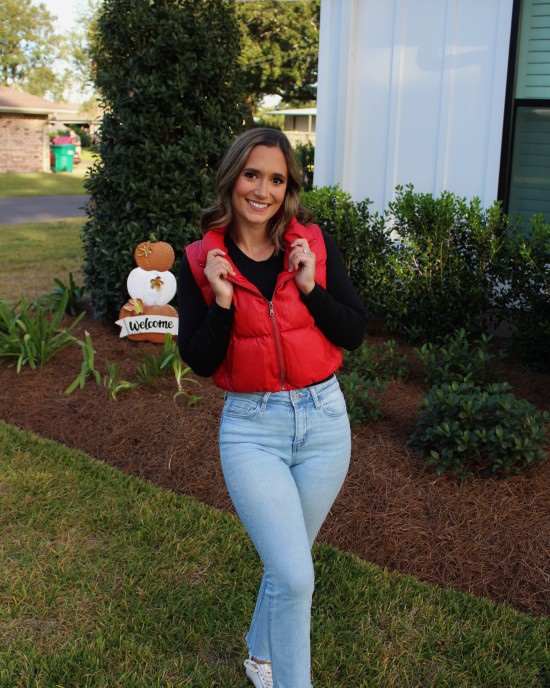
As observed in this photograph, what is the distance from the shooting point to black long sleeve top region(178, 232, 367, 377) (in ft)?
8.34

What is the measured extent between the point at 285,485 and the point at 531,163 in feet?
17.3

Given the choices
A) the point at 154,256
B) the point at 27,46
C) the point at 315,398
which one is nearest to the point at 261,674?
the point at 315,398

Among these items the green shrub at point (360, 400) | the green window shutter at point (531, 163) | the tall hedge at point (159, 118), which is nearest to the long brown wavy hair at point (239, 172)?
the green shrub at point (360, 400)

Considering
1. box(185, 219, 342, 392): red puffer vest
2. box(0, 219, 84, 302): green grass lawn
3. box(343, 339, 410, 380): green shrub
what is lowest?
box(0, 219, 84, 302): green grass lawn

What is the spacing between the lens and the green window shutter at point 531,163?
6.78 metres

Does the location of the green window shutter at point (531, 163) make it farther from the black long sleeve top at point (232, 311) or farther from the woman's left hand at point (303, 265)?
the woman's left hand at point (303, 265)

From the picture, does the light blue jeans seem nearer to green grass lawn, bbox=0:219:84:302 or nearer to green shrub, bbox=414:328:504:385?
green shrub, bbox=414:328:504:385

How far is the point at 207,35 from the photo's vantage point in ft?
21.8

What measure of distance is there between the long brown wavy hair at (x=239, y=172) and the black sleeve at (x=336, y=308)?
0.56ft

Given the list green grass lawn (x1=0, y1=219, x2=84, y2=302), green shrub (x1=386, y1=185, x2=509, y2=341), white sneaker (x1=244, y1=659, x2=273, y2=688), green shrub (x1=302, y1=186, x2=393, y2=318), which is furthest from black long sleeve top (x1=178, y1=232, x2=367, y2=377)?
green grass lawn (x1=0, y1=219, x2=84, y2=302)

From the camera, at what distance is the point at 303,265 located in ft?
8.29

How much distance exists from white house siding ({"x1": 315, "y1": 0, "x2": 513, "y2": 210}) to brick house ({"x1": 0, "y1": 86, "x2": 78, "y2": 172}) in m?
29.7

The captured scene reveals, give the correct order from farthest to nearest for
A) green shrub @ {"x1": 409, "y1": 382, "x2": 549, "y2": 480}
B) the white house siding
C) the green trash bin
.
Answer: the green trash bin → the white house siding → green shrub @ {"x1": 409, "y1": 382, "x2": 549, "y2": 480}

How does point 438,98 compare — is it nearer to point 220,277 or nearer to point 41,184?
point 220,277
